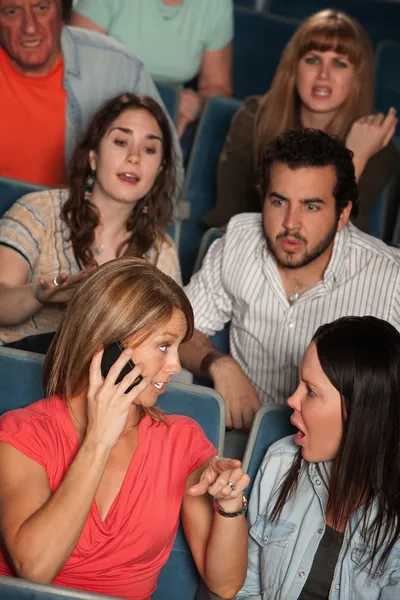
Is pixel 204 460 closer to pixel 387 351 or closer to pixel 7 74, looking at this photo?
pixel 387 351

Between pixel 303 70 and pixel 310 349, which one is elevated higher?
pixel 303 70

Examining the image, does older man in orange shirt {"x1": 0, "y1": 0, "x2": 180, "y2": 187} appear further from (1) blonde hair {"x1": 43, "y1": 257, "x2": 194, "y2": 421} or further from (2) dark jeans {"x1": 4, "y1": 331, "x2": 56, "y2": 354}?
(1) blonde hair {"x1": 43, "y1": 257, "x2": 194, "y2": 421}

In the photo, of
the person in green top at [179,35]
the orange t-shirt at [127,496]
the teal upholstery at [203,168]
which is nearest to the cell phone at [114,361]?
the orange t-shirt at [127,496]

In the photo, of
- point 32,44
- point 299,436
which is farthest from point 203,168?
point 299,436

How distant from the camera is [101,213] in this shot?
2.28 meters

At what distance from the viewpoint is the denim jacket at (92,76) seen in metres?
2.64

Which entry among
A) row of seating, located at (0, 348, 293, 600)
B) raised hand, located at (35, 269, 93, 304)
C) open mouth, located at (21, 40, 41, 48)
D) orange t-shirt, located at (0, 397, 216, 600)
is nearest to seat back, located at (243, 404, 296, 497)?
row of seating, located at (0, 348, 293, 600)

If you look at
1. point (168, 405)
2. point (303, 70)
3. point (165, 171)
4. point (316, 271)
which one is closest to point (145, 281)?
point (168, 405)

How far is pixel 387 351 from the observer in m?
1.49

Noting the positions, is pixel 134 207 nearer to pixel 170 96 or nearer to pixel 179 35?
pixel 170 96

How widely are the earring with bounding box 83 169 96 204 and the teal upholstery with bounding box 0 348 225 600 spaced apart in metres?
0.75

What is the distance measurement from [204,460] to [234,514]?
0.13m

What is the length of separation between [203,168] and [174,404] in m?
1.32

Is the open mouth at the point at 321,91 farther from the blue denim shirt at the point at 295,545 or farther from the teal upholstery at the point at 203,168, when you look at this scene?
the blue denim shirt at the point at 295,545
